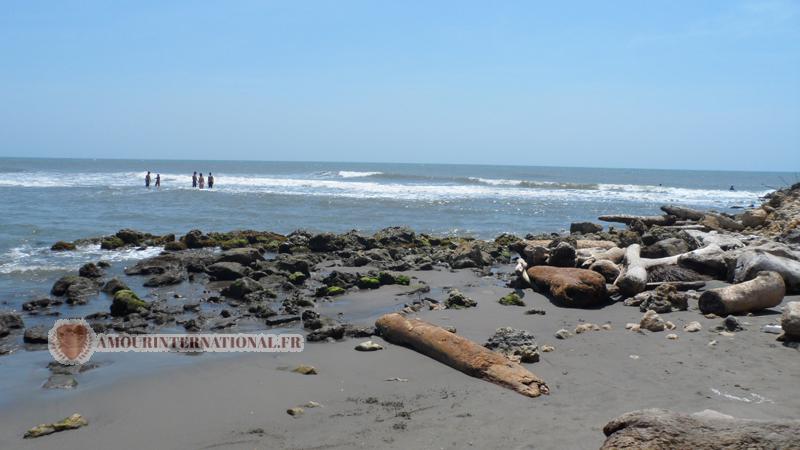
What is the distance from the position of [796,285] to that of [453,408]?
257 inches

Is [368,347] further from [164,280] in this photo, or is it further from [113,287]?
[164,280]

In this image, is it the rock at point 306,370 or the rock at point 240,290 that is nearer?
the rock at point 306,370

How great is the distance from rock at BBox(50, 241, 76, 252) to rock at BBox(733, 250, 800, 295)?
15525 millimetres

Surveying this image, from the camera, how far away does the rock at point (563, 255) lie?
36.4 ft

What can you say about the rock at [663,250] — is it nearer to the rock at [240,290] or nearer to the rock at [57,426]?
the rock at [240,290]

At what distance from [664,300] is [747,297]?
1.04 meters

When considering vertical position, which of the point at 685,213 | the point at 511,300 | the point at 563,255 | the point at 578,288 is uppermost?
the point at 685,213

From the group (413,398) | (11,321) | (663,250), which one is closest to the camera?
(413,398)

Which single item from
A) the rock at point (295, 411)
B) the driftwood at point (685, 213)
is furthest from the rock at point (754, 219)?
the rock at point (295, 411)

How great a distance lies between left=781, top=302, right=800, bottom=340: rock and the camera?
279 inches

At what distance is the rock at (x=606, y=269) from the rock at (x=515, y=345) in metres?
3.90

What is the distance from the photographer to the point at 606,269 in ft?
35.0

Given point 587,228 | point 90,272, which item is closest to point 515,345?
point 90,272

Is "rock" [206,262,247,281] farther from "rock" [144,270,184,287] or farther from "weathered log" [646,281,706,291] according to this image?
"weathered log" [646,281,706,291]
